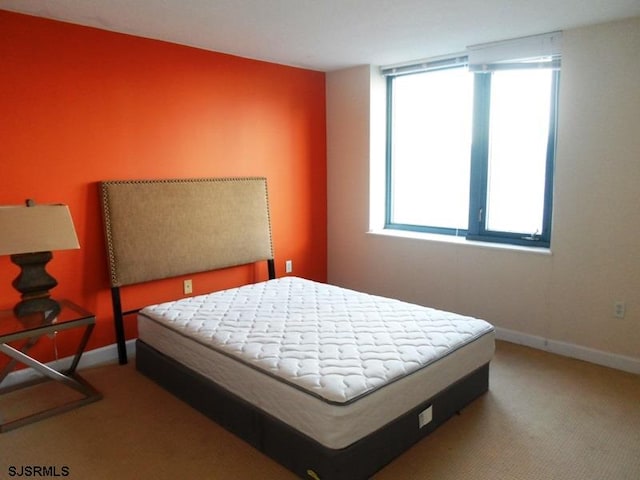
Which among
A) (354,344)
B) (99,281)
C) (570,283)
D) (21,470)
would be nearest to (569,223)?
(570,283)

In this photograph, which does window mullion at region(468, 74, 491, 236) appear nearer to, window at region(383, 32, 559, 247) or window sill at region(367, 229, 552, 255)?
window at region(383, 32, 559, 247)

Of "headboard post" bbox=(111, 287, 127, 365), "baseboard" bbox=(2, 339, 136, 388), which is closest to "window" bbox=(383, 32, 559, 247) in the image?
"headboard post" bbox=(111, 287, 127, 365)

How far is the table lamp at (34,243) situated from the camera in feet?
8.43

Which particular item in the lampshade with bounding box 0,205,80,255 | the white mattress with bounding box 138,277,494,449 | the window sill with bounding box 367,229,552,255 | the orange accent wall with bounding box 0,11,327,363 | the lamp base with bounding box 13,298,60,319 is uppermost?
the orange accent wall with bounding box 0,11,327,363

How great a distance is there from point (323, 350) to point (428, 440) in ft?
2.28

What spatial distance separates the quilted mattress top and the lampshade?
0.73 m

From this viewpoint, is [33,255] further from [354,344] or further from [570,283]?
[570,283]

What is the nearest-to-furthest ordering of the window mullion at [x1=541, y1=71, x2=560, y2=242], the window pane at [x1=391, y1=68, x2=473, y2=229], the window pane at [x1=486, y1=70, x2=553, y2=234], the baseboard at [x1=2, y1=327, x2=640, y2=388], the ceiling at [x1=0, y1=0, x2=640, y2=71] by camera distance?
the ceiling at [x1=0, y1=0, x2=640, y2=71] → the baseboard at [x1=2, y1=327, x2=640, y2=388] → the window mullion at [x1=541, y1=71, x2=560, y2=242] → the window pane at [x1=486, y1=70, x2=553, y2=234] → the window pane at [x1=391, y1=68, x2=473, y2=229]

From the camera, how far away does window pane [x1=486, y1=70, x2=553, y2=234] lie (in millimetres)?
3570

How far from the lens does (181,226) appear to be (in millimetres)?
3535

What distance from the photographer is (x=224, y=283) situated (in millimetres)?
4059

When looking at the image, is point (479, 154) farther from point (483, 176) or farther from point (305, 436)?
point (305, 436)

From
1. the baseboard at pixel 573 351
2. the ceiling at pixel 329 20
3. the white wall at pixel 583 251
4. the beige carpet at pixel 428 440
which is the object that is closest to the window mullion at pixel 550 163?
the white wall at pixel 583 251

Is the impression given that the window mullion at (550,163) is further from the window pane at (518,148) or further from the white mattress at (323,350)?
the white mattress at (323,350)
